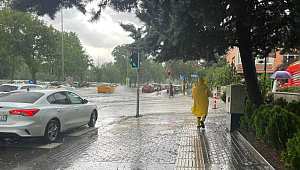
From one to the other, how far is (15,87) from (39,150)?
1032 centimetres

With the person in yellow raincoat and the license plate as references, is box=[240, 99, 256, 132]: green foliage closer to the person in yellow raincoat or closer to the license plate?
the person in yellow raincoat

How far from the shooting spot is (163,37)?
7.86 m

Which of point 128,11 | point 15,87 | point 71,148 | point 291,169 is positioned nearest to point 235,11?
point 128,11

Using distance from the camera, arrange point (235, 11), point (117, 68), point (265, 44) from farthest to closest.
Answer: point (117, 68) → point (265, 44) → point (235, 11)

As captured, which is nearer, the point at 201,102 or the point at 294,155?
the point at 294,155

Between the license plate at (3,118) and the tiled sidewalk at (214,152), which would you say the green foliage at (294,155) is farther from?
the license plate at (3,118)

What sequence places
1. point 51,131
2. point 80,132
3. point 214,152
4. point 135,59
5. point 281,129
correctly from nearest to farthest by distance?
point 281,129 < point 214,152 < point 51,131 < point 80,132 < point 135,59

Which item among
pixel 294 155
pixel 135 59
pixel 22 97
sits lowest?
pixel 294 155

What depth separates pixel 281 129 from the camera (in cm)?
489

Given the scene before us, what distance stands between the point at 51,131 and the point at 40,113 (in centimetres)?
67

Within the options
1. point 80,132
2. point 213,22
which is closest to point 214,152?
point 213,22

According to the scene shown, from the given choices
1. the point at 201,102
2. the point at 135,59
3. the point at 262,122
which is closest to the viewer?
the point at 262,122

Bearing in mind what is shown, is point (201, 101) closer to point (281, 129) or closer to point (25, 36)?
point (281, 129)

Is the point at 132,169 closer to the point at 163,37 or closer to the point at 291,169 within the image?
the point at 291,169
